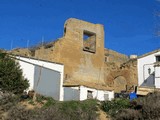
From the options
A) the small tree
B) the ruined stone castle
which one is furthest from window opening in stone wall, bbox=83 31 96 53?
the small tree

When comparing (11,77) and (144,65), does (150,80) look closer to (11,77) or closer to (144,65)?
(144,65)

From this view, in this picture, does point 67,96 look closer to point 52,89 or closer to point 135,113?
point 52,89

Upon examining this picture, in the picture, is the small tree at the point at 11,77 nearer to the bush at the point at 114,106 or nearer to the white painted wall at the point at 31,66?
the white painted wall at the point at 31,66

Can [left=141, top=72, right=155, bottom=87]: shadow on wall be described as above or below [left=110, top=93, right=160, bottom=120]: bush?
above

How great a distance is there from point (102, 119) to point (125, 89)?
19.9 m

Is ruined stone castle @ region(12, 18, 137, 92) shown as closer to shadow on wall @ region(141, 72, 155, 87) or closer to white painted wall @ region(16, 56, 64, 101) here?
white painted wall @ region(16, 56, 64, 101)

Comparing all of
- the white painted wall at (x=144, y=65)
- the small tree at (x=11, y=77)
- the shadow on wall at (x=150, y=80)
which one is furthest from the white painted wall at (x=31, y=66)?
the white painted wall at (x=144, y=65)

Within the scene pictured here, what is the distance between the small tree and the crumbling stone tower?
304 inches

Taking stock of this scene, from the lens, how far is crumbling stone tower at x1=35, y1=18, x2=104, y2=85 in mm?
37000

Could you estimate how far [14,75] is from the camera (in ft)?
90.3

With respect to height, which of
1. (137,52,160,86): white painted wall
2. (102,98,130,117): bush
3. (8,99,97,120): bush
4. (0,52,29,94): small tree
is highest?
(137,52,160,86): white painted wall

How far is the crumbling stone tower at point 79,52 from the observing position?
37000 mm

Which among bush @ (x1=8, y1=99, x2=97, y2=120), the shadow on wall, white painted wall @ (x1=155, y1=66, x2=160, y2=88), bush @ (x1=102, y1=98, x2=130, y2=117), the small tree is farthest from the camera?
the shadow on wall

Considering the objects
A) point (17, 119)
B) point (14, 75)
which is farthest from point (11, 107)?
point (14, 75)
